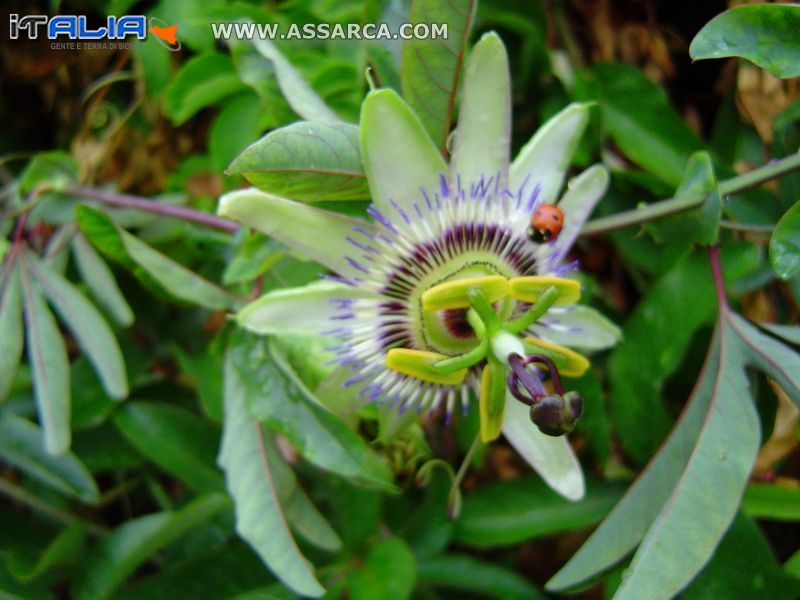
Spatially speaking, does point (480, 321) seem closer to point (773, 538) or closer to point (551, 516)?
point (551, 516)

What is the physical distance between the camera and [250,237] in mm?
1140

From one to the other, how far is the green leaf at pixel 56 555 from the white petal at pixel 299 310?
0.62m

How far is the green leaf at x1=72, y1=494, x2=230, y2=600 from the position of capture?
1.28 metres

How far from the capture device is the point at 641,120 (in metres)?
1.46

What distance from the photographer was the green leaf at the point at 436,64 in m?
0.93

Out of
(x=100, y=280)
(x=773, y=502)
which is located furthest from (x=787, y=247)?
(x=100, y=280)

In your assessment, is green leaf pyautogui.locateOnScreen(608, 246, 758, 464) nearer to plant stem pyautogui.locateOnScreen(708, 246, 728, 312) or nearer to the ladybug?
plant stem pyautogui.locateOnScreen(708, 246, 728, 312)

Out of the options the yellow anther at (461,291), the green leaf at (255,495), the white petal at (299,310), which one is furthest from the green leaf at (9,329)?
the yellow anther at (461,291)

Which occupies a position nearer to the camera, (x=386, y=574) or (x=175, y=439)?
(x=386, y=574)

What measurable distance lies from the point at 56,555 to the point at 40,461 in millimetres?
157

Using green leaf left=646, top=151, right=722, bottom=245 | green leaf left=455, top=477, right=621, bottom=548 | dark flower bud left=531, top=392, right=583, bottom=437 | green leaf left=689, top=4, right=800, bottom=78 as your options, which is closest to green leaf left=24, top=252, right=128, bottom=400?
green leaf left=455, top=477, right=621, bottom=548

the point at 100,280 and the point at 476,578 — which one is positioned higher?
the point at 100,280

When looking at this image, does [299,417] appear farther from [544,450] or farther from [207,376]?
[207,376]

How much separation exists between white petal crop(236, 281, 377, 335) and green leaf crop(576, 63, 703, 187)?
670 millimetres
